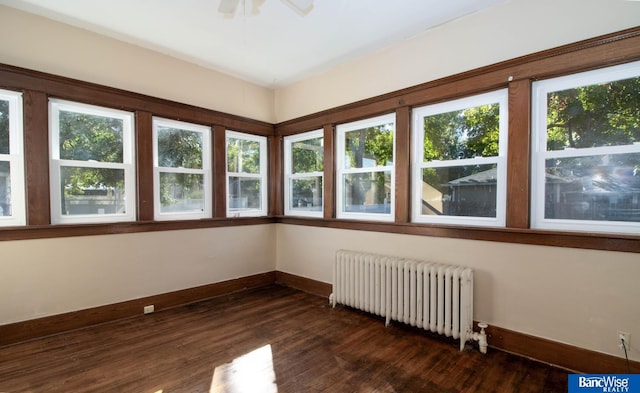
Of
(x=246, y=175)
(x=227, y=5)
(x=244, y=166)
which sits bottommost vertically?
(x=246, y=175)

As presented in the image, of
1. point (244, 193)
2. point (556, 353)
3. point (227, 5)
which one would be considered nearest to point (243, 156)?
point (244, 193)

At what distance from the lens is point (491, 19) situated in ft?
8.64

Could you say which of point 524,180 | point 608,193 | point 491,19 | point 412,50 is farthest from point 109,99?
point 608,193

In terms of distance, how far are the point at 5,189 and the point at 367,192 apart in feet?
11.8

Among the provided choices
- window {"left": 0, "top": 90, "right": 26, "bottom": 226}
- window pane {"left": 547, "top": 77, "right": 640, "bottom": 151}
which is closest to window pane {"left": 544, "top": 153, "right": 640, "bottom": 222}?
window pane {"left": 547, "top": 77, "right": 640, "bottom": 151}

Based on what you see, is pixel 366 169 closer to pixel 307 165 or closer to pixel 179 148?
pixel 307 165

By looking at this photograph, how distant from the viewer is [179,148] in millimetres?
3752

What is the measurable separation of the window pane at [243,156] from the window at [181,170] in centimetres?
35

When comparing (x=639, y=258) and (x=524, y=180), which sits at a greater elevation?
(x=524, y=180)

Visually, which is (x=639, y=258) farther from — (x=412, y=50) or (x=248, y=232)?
(x=248, y=232)

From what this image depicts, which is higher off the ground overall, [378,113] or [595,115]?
[378,113]

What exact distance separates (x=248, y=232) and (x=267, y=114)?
1.86m

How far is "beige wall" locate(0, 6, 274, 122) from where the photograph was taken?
2.68 m

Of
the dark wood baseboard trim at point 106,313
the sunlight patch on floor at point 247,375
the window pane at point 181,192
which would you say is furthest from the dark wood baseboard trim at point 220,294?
the sunlight patch on floor at point 247,375
